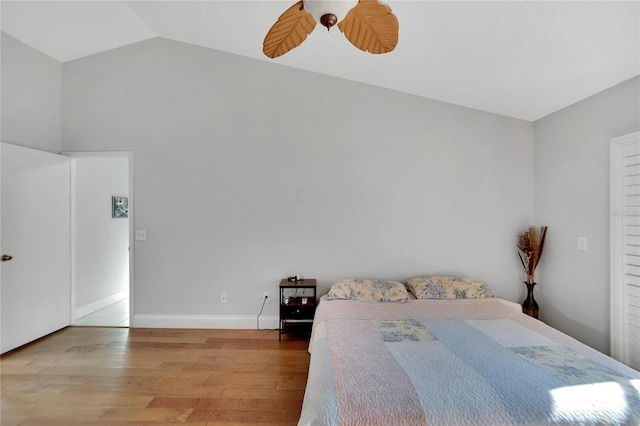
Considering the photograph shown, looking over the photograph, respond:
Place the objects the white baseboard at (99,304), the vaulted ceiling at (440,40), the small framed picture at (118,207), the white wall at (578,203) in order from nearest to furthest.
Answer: the vaulted ceiling at (440,40)
the white wall at (578,203)
the white baseboard at (99,304)
the small framed picture at (118,207)

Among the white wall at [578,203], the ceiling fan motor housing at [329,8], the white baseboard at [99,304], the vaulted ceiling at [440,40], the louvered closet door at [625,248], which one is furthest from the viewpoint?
the white baseboard at [99,304]

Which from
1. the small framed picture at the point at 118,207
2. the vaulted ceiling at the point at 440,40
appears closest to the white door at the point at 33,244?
the small framed picture at the point at 118,207

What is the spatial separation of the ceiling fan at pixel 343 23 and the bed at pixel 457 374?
64.5 inches

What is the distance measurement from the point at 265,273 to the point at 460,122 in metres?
2.74

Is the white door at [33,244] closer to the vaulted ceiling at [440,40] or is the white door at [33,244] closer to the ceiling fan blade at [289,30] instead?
the vaulted ceiling at [440,40]

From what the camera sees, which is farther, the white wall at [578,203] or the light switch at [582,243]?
the light switch at [582,243]

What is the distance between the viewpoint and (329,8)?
109cm

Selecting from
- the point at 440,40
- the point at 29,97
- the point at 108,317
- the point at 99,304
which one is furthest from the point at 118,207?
the point at 440,40

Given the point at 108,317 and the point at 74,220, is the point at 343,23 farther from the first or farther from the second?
the point at 108,317

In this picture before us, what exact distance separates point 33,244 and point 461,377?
3900 mm

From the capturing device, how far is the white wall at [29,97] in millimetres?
2740

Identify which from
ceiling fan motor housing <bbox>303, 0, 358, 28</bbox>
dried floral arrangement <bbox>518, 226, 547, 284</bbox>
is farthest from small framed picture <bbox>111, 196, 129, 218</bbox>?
dried floral arrangement <bbox>518, 226, 547, 284</bbox>

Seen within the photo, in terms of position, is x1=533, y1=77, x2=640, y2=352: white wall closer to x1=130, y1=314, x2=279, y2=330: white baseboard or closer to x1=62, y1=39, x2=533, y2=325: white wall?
x1=62, y1=39, x2=533, y2=325: white wall

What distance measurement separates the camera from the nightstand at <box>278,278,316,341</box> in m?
2.87
